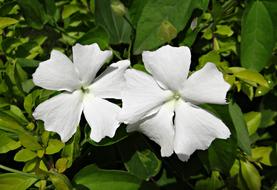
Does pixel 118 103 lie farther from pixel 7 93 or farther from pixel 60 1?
pixel 60 1

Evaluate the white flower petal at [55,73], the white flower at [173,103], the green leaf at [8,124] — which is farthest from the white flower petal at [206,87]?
the green leaf at [8,124]

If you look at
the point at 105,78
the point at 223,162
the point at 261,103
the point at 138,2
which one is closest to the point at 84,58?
the point at 105,78

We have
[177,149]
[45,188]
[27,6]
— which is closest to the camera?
[177,149]

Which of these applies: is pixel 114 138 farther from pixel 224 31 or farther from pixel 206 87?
pixel 224 31

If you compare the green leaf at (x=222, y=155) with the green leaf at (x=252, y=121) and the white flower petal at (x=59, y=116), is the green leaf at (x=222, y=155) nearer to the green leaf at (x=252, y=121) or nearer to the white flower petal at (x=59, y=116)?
the green leaf at (x=252, y=121)

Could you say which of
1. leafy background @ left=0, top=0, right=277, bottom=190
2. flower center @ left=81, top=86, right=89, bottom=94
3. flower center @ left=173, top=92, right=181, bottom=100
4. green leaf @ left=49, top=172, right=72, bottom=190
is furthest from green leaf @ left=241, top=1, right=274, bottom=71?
green leaf @ left=49, top=172, right=72, bottom=190

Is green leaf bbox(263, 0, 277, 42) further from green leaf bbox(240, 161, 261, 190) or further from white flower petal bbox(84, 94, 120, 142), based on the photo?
white flower petal bbox(84, 94, 120, 142)

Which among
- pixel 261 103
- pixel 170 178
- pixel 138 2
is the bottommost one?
pixel 170 178
